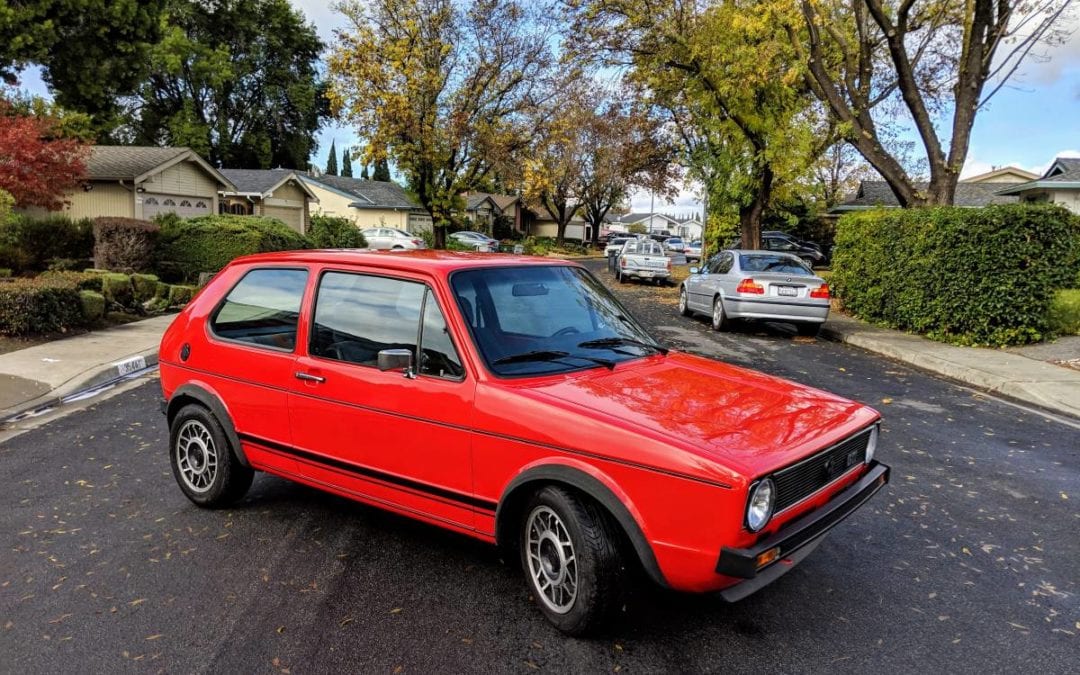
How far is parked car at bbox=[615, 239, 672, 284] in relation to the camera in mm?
26297

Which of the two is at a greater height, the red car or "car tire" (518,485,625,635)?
the red car

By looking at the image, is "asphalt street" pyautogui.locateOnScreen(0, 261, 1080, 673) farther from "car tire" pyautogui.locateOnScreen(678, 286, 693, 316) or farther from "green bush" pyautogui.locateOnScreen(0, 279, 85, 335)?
"car tire" pyautogui.locateOnScreen(678, 286, 693, 316)

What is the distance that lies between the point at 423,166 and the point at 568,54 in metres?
10.2

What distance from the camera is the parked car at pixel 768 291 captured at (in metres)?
12.4

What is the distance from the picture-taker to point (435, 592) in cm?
340

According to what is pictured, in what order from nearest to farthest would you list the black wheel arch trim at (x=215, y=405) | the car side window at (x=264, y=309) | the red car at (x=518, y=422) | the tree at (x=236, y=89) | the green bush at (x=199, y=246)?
the red car at (x=518, y=422) < the car side window at (x=264, y=309) < the black wheel arch trim at (x=215, y=405) < the green bush at (x=199, y=246) < the tree at (x=236, y=89)

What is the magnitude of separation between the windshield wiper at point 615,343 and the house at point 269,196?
33186 millimetres

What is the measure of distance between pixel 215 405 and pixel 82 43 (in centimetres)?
3330

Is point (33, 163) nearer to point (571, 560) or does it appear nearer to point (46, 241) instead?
point (46, 241)

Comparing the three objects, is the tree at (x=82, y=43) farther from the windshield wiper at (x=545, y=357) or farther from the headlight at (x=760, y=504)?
the headlight at (x=760, y=504)

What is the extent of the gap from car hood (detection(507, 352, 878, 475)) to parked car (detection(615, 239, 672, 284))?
22.8 metres

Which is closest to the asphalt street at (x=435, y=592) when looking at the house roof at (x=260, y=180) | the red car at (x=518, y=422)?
the red car at (x=518, y=422)

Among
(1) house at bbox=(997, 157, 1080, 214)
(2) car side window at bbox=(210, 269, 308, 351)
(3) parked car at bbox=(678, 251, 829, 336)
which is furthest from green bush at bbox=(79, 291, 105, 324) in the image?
(1) house at bbox=(997, 157, 1080, 214)

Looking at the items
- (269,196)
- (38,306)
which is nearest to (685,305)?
(38,306)
